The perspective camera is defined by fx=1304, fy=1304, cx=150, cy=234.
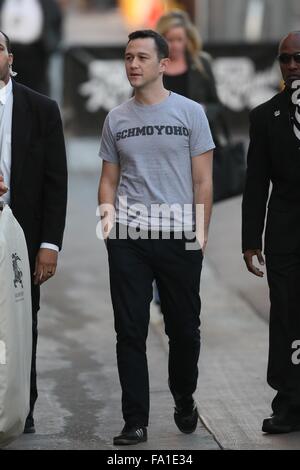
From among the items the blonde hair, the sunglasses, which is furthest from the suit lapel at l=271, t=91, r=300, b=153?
the blonde hair

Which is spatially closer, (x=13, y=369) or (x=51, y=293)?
(x=13, y=369)

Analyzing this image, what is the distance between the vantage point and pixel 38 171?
648 centimetres

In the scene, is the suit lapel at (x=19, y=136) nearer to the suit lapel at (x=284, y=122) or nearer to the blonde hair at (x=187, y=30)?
the suit lapel at (x=284, y=122)

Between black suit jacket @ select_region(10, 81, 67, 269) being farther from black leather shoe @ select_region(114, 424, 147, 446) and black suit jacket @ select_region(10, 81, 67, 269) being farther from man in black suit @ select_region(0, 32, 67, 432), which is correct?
black leather shoe @ select_region(114, 424, 147, 446)

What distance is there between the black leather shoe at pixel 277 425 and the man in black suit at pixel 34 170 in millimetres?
1226

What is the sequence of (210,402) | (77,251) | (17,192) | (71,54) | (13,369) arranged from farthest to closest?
(71,54)
(77,251)
(210,402)
(17,192)
(13,369)

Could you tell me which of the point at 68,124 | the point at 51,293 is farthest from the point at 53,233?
the point at 68,124

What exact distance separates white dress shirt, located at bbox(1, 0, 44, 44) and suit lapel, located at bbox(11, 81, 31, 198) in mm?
8810

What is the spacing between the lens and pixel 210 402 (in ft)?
24.0

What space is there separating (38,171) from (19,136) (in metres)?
0.20

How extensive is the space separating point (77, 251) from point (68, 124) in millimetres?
5085

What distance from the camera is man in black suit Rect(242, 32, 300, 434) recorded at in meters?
6.51

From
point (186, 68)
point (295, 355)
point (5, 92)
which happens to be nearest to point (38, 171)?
point (5, 92)
